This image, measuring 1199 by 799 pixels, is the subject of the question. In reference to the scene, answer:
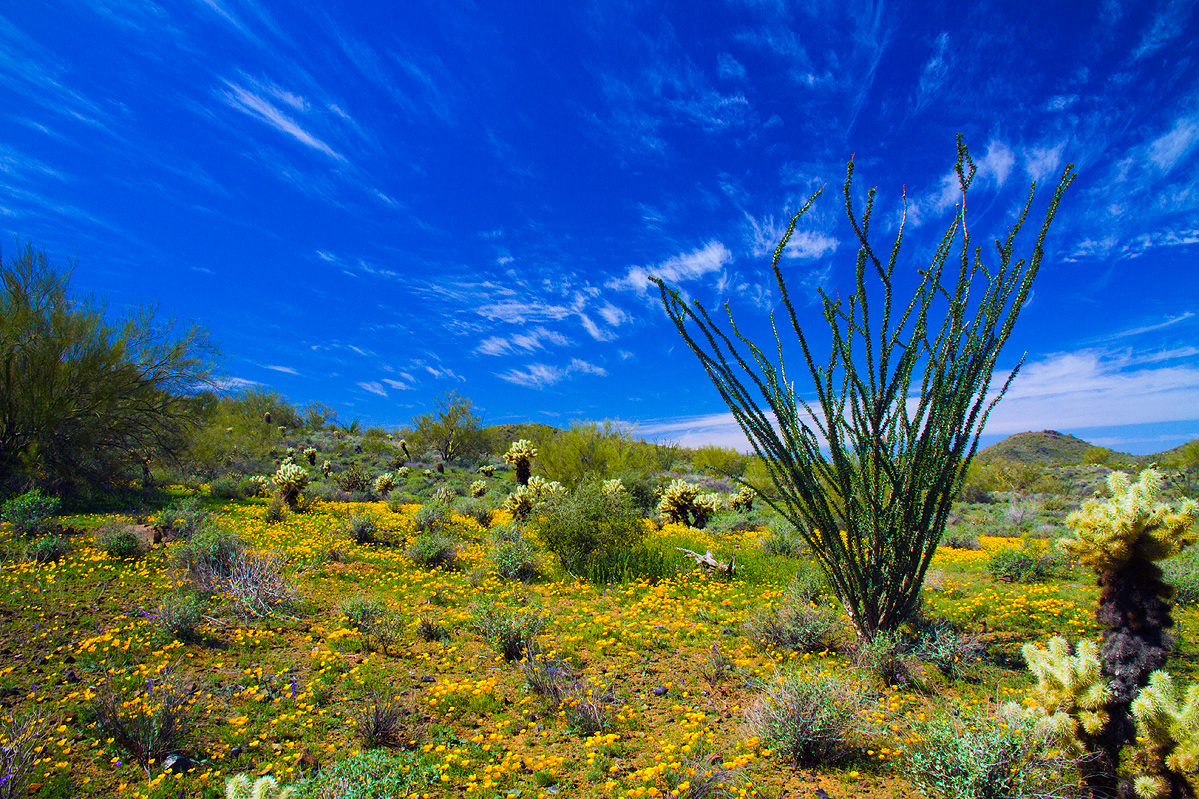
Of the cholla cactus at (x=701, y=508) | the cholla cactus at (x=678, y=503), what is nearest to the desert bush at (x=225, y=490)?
the cholla cactus at (x=678, y=503)

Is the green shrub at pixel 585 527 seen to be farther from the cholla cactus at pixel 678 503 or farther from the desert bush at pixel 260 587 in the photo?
the desert bush at pixel 260 587

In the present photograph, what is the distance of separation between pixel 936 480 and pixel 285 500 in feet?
53.4

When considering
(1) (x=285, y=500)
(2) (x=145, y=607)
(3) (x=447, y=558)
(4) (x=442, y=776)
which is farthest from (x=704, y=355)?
(1) (x=285, y=500)

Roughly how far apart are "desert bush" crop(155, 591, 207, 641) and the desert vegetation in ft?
0.11

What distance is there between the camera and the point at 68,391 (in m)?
A: 13.9

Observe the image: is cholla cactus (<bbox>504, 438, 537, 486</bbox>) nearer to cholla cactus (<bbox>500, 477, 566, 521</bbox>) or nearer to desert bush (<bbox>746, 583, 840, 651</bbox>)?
cholla cactus (<bbox>500, 477, 566, 521</bbox>)

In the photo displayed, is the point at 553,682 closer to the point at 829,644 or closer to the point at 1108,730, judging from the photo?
the point at 829,644

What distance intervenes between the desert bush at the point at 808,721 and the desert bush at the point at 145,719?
4.86 meters

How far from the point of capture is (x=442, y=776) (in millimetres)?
3680

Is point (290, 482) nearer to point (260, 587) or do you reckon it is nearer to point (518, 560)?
point (260, 587)

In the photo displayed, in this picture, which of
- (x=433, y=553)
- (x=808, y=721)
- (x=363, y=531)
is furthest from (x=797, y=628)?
(x=363, y=531)

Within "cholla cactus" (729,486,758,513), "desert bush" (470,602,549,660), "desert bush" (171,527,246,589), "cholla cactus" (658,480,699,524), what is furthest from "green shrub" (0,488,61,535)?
"cholla cactus" (729,486,758,513)

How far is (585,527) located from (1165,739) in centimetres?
819

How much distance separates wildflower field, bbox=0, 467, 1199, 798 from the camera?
3.81m
